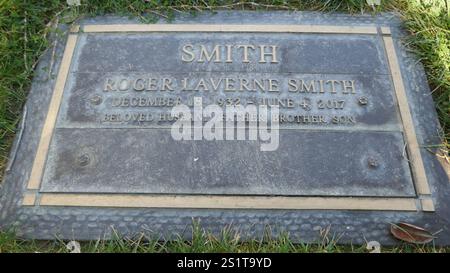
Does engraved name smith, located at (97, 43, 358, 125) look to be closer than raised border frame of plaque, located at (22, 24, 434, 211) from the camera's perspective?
No

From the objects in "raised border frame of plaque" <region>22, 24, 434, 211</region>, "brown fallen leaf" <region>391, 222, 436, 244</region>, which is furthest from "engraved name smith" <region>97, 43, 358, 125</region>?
"brown fallen leaf" <region>391, 222, 436, 244</region>

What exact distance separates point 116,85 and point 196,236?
44.0 inches

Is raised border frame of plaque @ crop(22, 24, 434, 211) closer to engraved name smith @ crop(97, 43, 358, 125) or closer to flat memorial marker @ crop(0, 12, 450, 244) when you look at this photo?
flat memorial marker @ crop(0, 12, 450, 244)

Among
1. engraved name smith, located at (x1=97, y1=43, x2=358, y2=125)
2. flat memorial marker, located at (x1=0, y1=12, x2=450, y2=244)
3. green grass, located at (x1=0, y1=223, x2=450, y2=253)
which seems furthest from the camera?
engraved name smith, located at (x1=97, y1=43, x2=358, y2=125)

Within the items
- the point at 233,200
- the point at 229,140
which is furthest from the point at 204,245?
the point at 229,140

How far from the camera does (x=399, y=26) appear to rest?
9.82 feet

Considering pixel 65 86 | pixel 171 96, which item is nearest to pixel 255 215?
pixel 171 96

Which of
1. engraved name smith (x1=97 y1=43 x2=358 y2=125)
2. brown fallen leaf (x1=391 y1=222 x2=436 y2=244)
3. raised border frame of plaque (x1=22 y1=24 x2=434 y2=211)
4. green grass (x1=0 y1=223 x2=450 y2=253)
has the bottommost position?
green grass (x1=0 y1=223 x2=450 y2=253)

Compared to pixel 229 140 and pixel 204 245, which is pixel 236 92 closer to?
pixel 229 140

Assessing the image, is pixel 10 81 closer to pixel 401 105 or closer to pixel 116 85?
pixel 116 85

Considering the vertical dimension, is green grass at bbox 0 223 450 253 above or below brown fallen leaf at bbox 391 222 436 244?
below

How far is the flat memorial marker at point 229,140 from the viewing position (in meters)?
2.34

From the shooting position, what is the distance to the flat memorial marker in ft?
7.68

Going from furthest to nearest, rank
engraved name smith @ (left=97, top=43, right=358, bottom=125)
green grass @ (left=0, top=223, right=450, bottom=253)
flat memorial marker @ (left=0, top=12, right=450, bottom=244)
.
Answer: engraved name smith @ (left=97, top=43, right=358, bottom=125) → flat memorial marker @ (left=0, top=12, right=450, bottom=244) → green grass @ (left=0, top=223, right=450, bottom=253)
